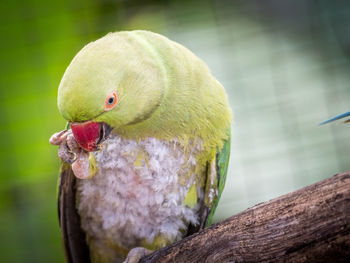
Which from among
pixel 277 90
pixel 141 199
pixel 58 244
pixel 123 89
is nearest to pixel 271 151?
pixel 277 90

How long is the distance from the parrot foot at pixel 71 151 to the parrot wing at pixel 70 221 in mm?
192

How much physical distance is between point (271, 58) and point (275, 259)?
2.41 metres

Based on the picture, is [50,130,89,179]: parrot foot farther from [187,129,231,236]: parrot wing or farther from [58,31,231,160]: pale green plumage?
[187,129,231,236]: parrot wing

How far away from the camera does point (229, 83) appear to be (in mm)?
Result: 3105

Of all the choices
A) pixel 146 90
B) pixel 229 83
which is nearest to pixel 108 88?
pixel 146 90

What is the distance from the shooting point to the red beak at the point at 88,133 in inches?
47.2

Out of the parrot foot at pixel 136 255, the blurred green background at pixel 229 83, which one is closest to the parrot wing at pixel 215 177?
the parrot foot at pixel 136 255

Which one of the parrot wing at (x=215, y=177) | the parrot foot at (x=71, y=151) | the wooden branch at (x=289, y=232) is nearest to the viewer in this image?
the wooden branch at (x=289, y=232)

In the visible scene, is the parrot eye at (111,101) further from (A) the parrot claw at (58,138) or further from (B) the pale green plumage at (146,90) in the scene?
(A) the parrot claw at (58,138)

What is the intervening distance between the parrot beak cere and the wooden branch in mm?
382

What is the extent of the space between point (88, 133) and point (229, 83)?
2.03 meters

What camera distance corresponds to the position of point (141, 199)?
56.5 inches

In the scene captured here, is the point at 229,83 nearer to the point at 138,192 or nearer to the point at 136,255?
the point at 138,192

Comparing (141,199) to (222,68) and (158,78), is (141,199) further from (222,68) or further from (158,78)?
(222,68)
